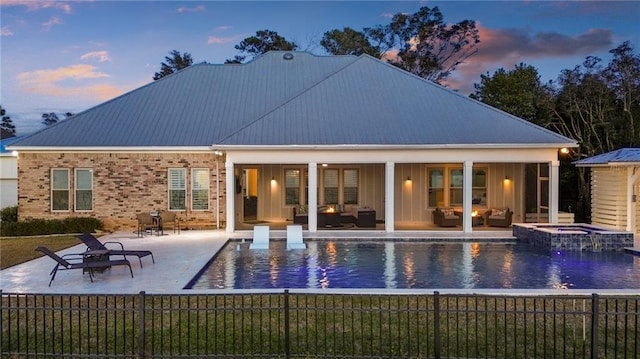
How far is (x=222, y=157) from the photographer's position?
20766mm

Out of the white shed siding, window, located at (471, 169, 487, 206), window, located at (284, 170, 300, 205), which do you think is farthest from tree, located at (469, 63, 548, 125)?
window, located at (284, 170, 300, 205)

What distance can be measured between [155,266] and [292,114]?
10389mm

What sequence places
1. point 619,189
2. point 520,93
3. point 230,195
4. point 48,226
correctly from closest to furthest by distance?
1. point 619,189
2. point 230,195
3. point 48,226
4. point 520,93

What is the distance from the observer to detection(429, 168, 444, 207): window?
75.8ft

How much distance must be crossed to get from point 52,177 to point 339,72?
13.4m

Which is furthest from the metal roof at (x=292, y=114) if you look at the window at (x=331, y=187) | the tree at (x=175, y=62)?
the tree at (x=175, y=62)

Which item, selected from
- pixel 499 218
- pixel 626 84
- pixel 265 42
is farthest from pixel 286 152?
pixel 265 42

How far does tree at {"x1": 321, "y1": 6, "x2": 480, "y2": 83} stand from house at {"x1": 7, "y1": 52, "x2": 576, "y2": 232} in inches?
611

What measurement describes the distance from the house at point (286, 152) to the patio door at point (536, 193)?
0.06 metres

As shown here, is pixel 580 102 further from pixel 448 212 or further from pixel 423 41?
pixel 423 41

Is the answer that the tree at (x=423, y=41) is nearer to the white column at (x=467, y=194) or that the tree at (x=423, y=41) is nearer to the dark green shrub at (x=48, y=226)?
the white column at (x=467, y=194)

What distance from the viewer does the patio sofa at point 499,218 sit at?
21203mm

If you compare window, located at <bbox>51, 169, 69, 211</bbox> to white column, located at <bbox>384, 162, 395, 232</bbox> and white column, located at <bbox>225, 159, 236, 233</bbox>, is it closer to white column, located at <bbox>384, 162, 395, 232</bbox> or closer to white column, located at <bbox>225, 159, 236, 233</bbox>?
white column, located at <bbox>225, 159, 236, 233</bbox>

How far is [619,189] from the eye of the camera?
18.8 m
